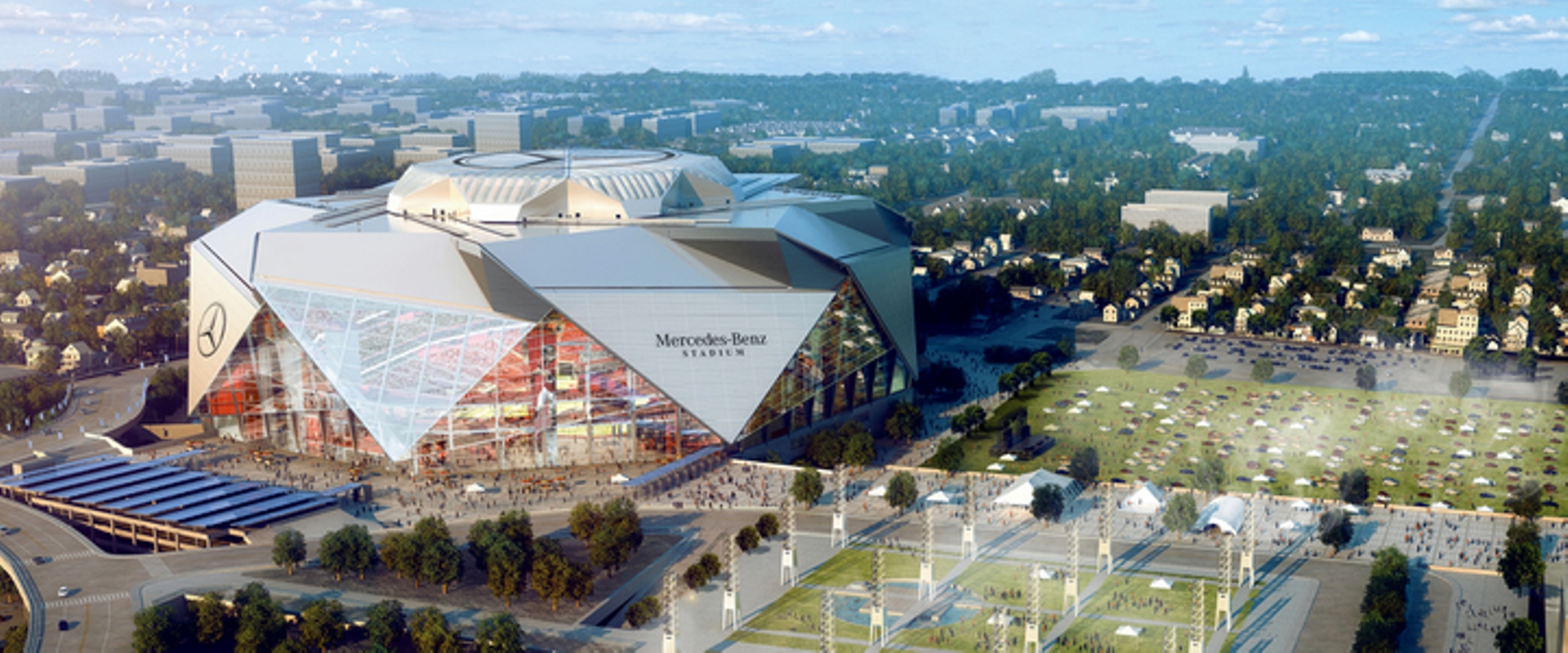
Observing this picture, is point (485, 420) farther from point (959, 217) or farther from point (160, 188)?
point (160, 188)

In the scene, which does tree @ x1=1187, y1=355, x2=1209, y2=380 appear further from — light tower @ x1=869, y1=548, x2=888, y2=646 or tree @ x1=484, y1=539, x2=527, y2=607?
tree @ x1=484, y1=539, x2=527, y2=607

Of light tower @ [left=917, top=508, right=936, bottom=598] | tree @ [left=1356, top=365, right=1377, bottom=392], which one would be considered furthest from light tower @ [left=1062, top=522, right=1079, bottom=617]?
tree @ [left=1356, top=365, right=1377, bottom=392]

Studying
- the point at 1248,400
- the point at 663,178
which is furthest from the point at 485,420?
the point at 1248,400

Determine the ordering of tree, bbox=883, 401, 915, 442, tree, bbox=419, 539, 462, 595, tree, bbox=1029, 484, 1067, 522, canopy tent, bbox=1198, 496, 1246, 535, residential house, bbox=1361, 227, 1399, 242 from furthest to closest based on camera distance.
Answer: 1. residential house, bbox=1361, 227, 1399, 242
2. tree, bbox=883, 401, 915, 442
3. tree, bbox=1029, 484, 1067, 522
4. canopy tent, bbox=1198, 496, 1246, 535
5. tree, bbox=419, 539, 462, 595

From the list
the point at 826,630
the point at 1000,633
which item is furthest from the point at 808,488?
the point at 1000,633

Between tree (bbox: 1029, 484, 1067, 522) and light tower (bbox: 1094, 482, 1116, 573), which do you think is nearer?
light tower (bbox: 1094, 482, 1116, 573)

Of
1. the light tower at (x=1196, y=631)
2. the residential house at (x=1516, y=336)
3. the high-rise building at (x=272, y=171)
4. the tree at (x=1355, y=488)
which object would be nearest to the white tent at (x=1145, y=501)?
the tree at (x=1355, y=488)
